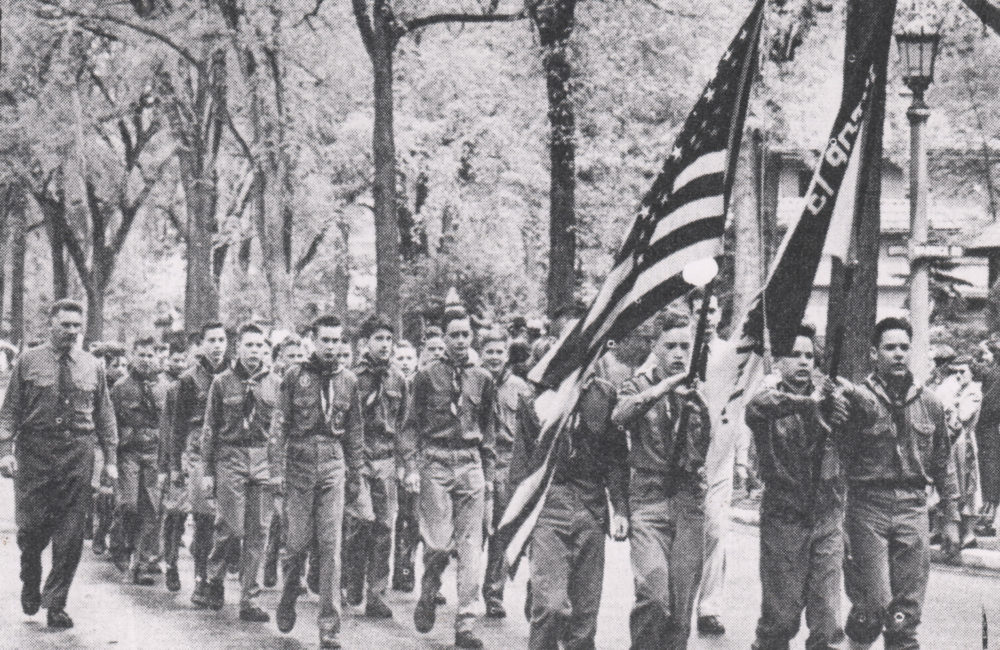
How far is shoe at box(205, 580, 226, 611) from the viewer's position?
12.6 m

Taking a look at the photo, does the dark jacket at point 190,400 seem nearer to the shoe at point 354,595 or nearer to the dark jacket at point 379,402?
the dark jacket at point 379,402

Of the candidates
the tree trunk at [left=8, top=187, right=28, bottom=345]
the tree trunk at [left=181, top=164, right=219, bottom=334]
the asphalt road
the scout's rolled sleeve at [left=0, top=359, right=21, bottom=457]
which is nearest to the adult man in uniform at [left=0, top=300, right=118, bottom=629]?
the scout's rolled sleeve at [left=0, top=359, right=21, bottom=457]

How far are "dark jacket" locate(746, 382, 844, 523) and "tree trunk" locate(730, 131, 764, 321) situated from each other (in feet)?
52.3

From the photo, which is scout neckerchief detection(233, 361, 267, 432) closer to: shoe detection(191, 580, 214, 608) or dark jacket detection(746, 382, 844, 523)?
shoe detection(191, 580, 214, 608)

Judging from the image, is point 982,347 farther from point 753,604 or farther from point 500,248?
point 500,248

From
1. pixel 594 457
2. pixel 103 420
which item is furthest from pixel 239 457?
pixel 594 457

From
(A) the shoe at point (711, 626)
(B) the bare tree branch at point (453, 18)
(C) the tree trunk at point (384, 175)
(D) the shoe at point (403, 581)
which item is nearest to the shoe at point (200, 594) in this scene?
(D) the shoe at point (403, 581)

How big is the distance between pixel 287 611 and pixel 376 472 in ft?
7.08

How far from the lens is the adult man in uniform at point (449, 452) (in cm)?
1149

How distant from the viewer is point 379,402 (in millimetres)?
13367

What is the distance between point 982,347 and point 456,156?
65.7 ft

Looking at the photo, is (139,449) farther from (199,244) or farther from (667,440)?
(199,244)

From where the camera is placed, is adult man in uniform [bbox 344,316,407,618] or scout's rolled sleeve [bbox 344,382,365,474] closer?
scout's rolled sleeve [bbox 344,382,365,474]

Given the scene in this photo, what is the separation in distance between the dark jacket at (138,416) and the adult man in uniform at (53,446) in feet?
10.4
